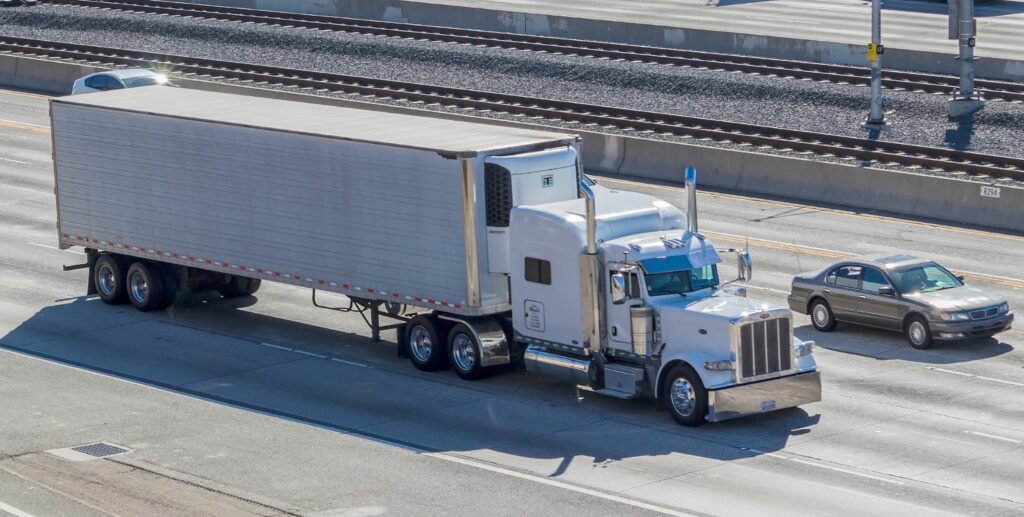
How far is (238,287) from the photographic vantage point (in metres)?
30.2

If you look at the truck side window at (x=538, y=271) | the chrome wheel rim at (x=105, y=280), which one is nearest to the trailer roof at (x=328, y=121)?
the truck side window at (x=538, y=271)

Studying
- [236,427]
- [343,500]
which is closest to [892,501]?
[343,500]

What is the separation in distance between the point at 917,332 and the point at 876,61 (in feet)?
51.8

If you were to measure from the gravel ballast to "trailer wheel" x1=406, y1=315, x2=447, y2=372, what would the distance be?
19260 millimetres

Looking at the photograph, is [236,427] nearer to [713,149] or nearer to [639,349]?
[639,349]

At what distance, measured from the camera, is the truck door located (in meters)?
22.3

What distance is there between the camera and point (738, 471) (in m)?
19.7

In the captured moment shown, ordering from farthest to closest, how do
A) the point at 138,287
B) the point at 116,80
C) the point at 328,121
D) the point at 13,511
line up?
the point at 116,80 → the point at 138,287 → the point at 328,121 → the point at 13,511

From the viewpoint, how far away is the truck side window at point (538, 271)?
2309 centimetres

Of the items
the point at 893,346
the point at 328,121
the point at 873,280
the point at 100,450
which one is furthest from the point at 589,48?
the point at 100,450

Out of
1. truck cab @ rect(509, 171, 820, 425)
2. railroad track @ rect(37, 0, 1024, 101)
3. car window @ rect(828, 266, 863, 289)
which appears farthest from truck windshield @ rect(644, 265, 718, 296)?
railroad track @ rect(37, 0, 1024, 101)

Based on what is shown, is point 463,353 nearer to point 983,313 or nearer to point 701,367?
point 701,367

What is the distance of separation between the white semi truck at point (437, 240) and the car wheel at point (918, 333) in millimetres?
4245

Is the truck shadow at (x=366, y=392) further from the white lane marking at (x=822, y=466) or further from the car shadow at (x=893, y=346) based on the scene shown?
the car shadow at (x=893, y=346)
